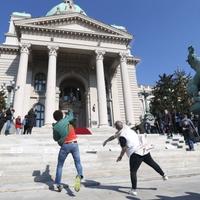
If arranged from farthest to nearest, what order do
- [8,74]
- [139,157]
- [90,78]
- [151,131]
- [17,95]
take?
[90,78] < [8,74] < [17,95] < [151,131] < [139,157]

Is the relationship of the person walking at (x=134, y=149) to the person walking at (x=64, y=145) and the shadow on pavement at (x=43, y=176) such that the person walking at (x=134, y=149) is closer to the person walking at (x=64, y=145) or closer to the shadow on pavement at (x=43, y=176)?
the person walking at (x=64, y=145)

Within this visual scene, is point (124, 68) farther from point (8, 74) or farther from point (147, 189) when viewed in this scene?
point (147, 189)

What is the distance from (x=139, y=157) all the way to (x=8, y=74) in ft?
90.3

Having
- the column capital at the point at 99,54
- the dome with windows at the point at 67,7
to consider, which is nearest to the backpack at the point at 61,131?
the column capital at the point at 99,54

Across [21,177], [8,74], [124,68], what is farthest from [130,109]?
[21,177]

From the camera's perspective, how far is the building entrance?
102 ft

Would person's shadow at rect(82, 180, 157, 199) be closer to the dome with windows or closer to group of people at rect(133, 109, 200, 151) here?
group of people at rect(133, 109, 200, 151)

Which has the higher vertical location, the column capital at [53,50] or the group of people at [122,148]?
the column capital at [53,50]

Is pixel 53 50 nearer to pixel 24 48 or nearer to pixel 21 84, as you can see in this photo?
pixel 24 48

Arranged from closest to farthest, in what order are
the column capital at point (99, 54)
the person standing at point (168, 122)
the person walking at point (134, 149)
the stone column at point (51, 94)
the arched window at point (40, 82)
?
the person walking at point (134, 149), the person standing at point (168, 122), the stone column at point (51, 94), the column capital at point (99, 54), the arched window at point (40, 82)

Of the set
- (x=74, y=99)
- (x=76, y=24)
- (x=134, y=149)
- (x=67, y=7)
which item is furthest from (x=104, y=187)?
(x=67, y=7)

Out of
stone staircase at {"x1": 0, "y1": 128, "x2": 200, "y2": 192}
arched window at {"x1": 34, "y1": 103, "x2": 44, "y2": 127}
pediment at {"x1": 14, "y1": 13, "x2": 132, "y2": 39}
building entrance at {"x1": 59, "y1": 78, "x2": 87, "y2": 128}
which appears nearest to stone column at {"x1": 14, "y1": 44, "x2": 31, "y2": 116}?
pediment at {"x1": 14, "y1": 13, "x2": 132, "y2": 39}

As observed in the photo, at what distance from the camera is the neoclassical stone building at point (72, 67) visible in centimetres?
2597

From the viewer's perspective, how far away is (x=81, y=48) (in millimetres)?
28078
